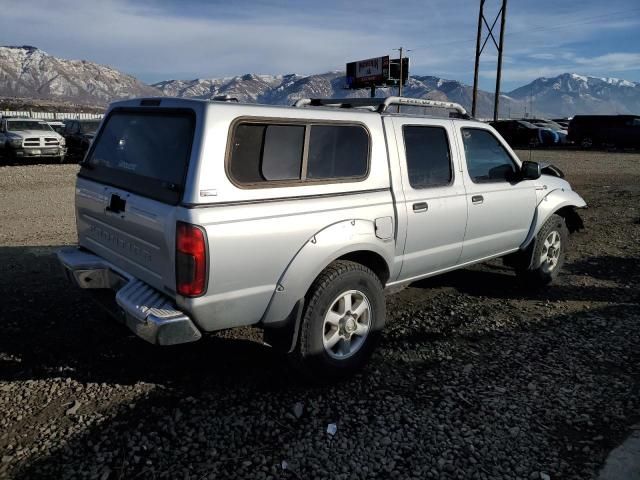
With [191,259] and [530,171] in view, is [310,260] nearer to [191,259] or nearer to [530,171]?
[191,259]

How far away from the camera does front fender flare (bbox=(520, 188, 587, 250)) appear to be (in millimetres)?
5398

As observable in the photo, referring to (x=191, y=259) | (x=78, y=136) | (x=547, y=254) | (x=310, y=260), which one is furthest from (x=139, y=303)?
(x=78, y=136)

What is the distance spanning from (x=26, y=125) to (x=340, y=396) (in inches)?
834

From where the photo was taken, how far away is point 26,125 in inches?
800

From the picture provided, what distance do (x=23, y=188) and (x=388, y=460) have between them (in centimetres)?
1262

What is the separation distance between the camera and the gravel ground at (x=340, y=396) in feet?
9.37

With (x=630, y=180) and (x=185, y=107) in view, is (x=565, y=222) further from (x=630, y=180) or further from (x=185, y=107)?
(x=630, y=180)

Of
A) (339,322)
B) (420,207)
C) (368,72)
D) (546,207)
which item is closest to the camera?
(339,322)

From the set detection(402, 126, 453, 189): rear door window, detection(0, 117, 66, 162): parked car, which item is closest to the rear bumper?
detection(402, 126, 453, 189): rear door window

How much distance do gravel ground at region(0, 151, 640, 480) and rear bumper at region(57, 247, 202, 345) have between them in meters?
0.61

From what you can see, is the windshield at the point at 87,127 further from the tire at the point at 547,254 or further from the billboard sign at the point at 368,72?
the billboard sign at the point at 368,72

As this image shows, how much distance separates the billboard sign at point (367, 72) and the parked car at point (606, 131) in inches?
772

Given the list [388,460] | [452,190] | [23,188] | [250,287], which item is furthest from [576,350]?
[23,188]

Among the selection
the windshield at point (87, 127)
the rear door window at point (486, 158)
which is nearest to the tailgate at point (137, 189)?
the rear door window at point (486, 158)
